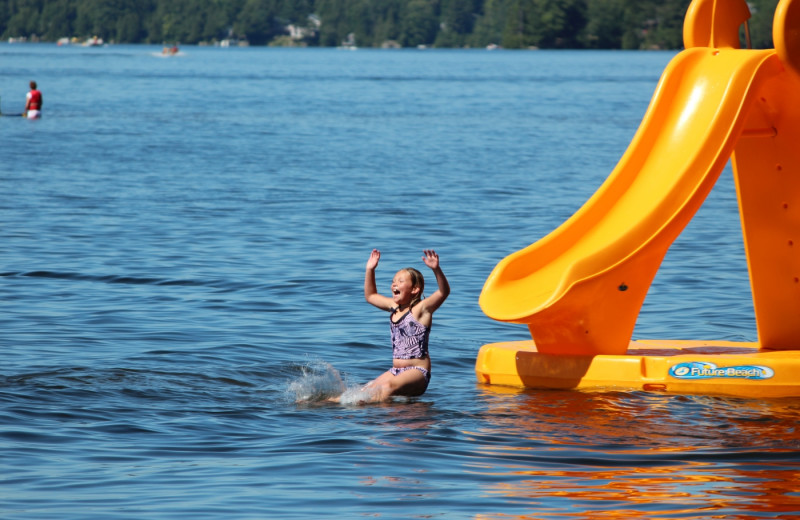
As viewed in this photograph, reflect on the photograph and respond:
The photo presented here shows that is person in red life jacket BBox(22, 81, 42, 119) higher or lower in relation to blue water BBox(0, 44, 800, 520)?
higher

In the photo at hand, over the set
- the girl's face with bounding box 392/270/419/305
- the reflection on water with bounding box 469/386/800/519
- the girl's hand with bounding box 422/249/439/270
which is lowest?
the reflection on water with bounding box 469/386/800/519

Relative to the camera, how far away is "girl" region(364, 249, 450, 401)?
30.7 feet

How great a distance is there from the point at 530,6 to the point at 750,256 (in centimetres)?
14387

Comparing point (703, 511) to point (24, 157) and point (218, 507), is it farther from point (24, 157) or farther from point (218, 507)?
point (24, 157)

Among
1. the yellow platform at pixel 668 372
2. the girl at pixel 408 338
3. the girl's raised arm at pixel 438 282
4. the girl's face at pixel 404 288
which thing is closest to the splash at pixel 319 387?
the girl at pixel 408 338

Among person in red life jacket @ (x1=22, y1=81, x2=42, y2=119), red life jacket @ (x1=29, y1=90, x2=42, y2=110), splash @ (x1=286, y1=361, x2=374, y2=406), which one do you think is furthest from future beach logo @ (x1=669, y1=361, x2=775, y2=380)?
person in red life jacket @ (x1=22, y1=81, x2=42, y2=119)

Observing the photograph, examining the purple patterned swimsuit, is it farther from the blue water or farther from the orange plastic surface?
the orange plastic surface

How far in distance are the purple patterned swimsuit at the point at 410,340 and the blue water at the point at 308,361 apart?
1.11 feet

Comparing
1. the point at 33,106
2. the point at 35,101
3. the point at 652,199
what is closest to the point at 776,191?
the point at 652,199

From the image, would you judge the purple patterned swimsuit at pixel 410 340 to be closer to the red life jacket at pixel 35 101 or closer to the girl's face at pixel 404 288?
the girl's face at pixel 404 288

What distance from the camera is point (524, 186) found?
2594cm

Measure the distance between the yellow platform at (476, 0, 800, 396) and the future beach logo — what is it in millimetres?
11

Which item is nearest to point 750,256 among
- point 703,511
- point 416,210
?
point 703,511

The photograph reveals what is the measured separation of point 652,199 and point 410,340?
213 cm
